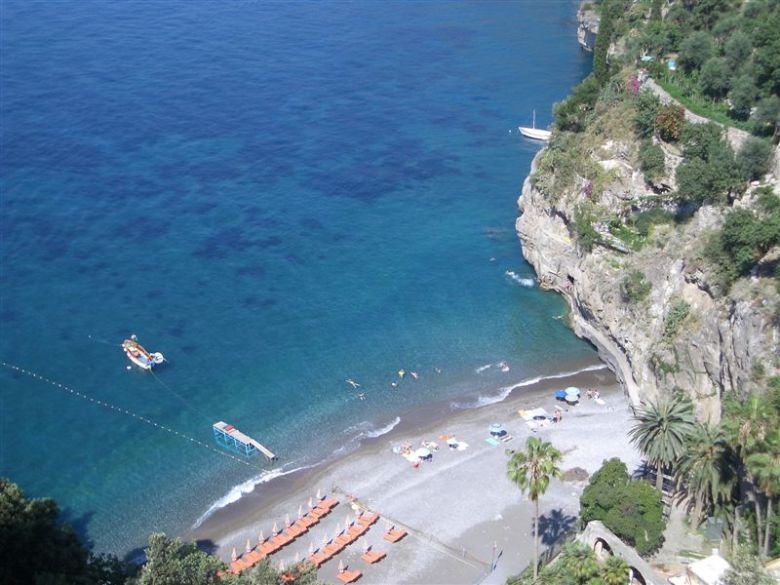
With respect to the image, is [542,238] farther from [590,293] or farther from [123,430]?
[123,430]

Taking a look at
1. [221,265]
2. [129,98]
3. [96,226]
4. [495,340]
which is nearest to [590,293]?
[495,340]

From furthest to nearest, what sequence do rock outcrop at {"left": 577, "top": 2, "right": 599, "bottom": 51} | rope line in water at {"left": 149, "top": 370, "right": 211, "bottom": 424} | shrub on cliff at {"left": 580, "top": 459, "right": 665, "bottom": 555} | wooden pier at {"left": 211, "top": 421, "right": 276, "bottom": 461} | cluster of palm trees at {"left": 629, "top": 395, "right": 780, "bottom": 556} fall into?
1. rock outcrop at {"left": 577, "top": 2, "right": 599, "bottom": 51}
2. rope line in water at {"left": 149, "top": 370, "right": 211, "bottom": 424}
3. wooden pier at {"left": 211, "top": 421, "right": 276, "bottom": 461}
4. shrub on cliff at {"left": 580, "top": 459, "right": 665, "bottom": 555}
5. cluster of palm trees at {"left": 629, "top": 395, "right": 780, "bottom": 556}

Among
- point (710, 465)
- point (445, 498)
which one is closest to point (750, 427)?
point (710, 465)

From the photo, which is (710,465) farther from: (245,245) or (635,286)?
(245,245)

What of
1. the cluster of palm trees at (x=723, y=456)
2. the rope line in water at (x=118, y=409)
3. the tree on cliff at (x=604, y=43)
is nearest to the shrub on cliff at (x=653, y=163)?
the tree on cliff at (x=604, y=43)

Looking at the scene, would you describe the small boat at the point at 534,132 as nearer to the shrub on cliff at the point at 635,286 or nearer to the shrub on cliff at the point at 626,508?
the shrub on cliff at the point at 635,286

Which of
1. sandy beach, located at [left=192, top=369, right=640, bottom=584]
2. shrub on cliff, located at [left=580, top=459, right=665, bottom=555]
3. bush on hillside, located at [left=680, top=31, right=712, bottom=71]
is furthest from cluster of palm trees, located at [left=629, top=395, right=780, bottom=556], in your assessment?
bush on hillside, located at [left=680, top=31, right=712, bottom=71]

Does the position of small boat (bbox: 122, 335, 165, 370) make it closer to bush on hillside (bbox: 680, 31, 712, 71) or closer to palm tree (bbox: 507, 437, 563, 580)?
palm tree (bbox: 507, 437, 563, 580)
